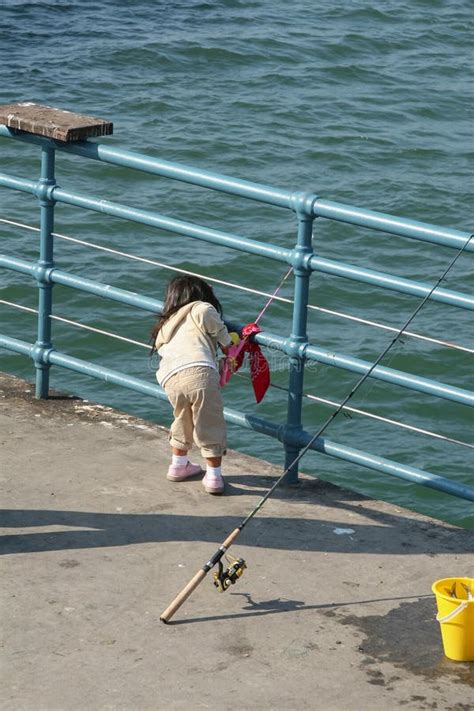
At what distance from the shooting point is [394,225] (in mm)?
5168

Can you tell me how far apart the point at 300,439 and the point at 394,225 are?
0.98 m

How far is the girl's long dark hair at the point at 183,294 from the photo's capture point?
5.64m

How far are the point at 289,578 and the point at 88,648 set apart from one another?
32.4 inches

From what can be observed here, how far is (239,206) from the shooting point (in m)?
14.7

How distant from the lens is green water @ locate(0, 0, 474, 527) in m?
10.9

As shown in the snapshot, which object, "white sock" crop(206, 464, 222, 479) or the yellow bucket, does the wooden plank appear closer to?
"white sock" crop(206, 464, 222, 479)

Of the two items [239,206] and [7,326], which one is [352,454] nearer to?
[7,326]

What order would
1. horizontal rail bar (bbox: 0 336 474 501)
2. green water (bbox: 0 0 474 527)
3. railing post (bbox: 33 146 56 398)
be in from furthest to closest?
1. green water (bbox: 0 0 474 527)
2. railing post (bbox: 33 146 56 398)
3. horizontal rail bar (bbox: 0 336 474 501)

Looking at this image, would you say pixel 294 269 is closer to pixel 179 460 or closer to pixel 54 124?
pixel 179 460

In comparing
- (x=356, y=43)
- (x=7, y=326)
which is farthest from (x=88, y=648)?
(x=356, y=43)

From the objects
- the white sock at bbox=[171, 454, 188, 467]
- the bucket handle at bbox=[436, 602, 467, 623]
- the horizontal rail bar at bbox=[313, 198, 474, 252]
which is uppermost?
the horizontal rail bar at bbox=[313, 198, 474, 252]

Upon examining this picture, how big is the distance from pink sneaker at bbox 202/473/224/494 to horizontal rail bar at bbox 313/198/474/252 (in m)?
1.09

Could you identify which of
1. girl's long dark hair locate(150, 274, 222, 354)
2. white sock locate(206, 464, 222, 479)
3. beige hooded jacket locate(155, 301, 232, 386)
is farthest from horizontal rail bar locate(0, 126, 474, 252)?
white sock locate(206, 464, 222, 479)

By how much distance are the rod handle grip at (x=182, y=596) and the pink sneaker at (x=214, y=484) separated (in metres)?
1.01
